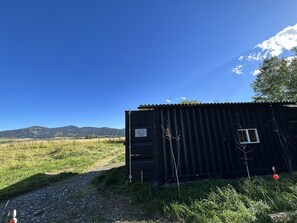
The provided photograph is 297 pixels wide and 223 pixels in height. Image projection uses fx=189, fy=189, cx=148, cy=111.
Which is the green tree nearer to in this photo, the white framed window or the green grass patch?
the white framed window

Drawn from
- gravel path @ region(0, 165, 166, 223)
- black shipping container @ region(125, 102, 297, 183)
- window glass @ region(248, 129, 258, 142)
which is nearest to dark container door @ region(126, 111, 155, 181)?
black shipping container @ region(125, 102, 297, 183)

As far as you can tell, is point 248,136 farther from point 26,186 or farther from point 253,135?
point 26,186

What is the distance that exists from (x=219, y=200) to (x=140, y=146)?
3623mm

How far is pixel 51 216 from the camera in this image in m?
5.61

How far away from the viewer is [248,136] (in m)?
8.46

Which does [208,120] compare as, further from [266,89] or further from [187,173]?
[266,89]

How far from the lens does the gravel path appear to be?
17.0ft

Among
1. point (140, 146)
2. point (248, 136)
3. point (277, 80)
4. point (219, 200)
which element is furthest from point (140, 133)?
point (277, 80)

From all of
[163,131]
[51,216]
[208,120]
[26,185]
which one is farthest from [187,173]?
[26,185]

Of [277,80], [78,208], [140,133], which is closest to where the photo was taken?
[78,208]

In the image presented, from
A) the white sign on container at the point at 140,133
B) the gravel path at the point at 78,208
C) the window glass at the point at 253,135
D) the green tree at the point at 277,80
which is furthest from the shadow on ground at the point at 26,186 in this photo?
the green tree at the point at 277,80

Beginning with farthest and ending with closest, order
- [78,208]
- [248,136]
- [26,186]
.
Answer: [26,186], [248,136], [78,208]

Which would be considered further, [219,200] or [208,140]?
[208,140]

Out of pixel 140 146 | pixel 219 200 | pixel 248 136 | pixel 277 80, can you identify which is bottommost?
pixel 219 200
